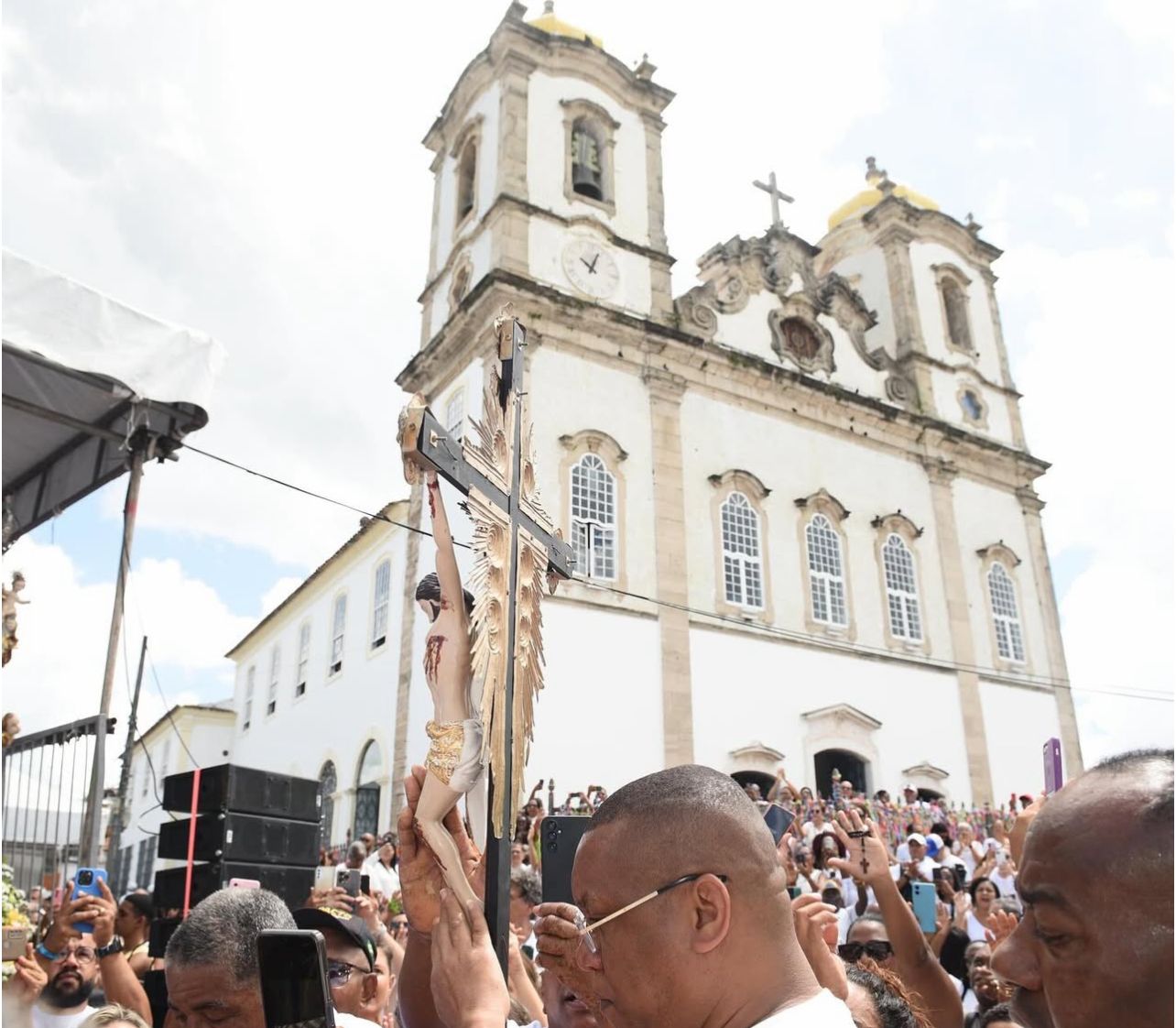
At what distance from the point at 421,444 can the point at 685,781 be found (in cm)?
160

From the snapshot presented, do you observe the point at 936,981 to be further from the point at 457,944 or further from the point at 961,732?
the point at 961,732

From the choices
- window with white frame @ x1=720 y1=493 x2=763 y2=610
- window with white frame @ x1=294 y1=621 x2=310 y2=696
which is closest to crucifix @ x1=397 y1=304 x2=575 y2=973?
window with white frame @ x1=720 y1=493 x2=763 y2=610

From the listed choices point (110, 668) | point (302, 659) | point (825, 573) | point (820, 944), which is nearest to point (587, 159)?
point (825, 573)

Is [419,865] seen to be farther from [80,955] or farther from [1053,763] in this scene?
[1053,763]

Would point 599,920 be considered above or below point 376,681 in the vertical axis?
below

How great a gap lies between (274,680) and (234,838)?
23336mm

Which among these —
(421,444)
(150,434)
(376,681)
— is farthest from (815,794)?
(421,444)

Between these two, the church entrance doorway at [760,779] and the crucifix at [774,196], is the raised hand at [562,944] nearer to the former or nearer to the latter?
the church entrance doorway at [760,779]

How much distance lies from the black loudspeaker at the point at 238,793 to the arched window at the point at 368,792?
12.2 meters

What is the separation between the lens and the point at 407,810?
113 inches

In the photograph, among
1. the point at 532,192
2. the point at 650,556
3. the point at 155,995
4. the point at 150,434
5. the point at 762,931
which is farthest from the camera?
the point at 532,192

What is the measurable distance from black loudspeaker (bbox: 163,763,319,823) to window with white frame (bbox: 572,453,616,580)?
9.93 meters

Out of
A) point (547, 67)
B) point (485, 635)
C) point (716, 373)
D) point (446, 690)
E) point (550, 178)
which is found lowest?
point (446, 690)

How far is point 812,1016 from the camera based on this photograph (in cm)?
168
